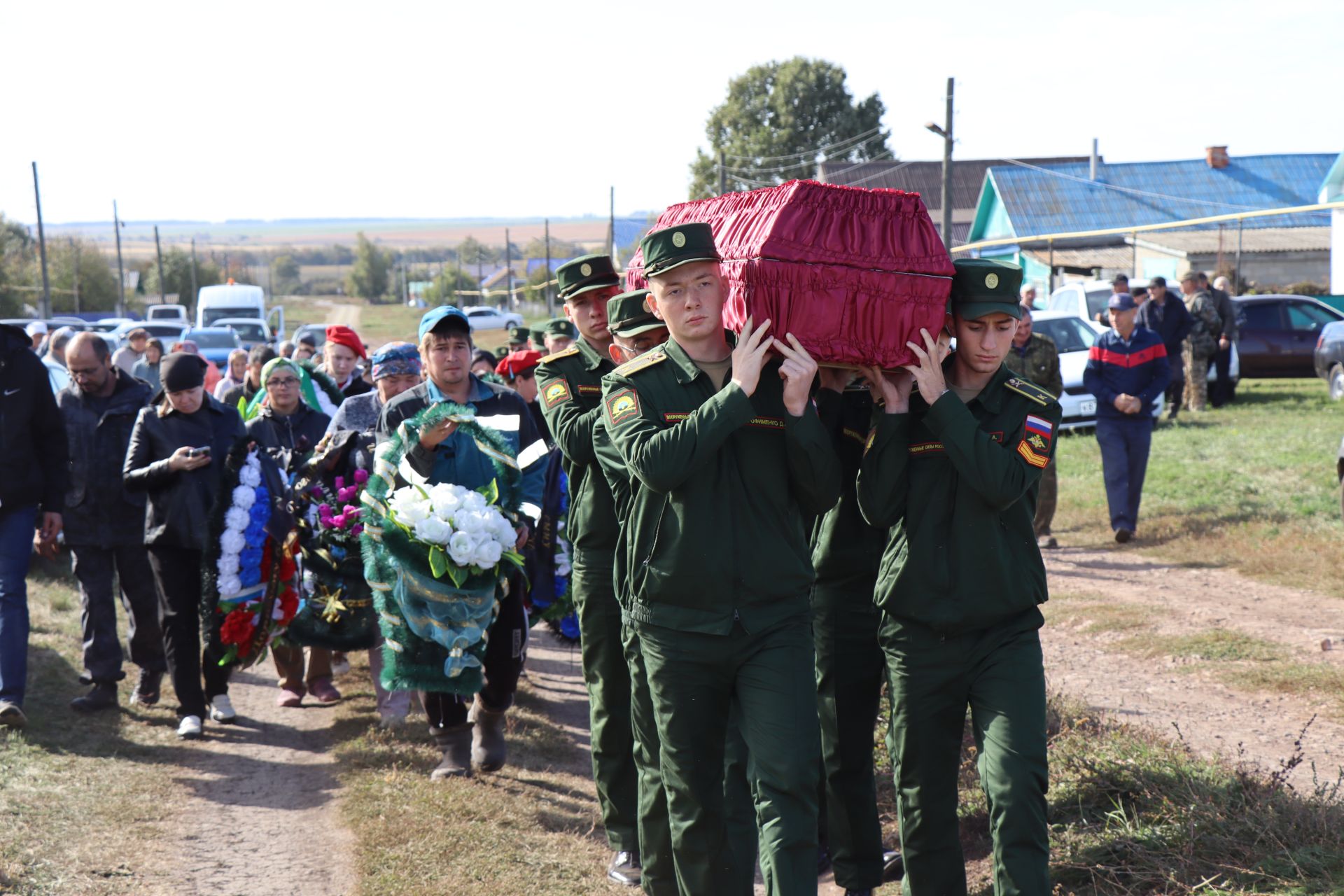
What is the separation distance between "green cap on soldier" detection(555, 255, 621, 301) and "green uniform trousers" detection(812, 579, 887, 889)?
5.32 ft

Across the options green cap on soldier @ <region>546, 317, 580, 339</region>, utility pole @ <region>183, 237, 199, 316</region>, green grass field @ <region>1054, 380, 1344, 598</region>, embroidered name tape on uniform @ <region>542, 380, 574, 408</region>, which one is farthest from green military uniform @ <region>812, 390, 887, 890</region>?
utility pole @ <region>183, 237, 199, 316</region>

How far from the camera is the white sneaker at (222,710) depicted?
7.25m

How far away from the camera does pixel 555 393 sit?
15.9 feet

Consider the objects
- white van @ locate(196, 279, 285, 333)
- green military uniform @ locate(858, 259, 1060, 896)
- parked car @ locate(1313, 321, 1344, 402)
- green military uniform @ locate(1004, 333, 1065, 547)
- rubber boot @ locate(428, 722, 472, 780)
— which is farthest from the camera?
white van @ locate(196, 279, 285, 333)

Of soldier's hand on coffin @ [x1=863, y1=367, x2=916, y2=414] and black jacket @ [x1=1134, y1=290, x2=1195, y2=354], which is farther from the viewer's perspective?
black jacket @ [x1=1134, y1=290, x2=1195, y2=354]

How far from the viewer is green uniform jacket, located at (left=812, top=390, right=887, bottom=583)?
13.3 feet

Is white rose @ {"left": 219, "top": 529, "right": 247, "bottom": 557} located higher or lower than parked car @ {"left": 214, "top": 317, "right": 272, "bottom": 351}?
lower

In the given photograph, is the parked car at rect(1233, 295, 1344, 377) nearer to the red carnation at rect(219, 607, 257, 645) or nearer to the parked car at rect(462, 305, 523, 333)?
the red carnation at rect(219, 607, 257, 645)

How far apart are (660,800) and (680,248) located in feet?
5.74

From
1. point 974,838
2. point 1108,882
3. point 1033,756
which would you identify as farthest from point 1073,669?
point 1033,756

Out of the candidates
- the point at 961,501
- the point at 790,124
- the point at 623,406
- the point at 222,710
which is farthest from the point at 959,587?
the point at 790,124

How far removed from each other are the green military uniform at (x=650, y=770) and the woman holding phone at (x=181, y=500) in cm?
363

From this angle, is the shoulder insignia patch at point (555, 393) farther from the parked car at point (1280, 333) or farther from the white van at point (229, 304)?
the white van at point (229, 304)

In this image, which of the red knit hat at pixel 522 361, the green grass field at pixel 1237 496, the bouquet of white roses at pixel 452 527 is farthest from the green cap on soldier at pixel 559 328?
the green grass field at pixel 1237 496
